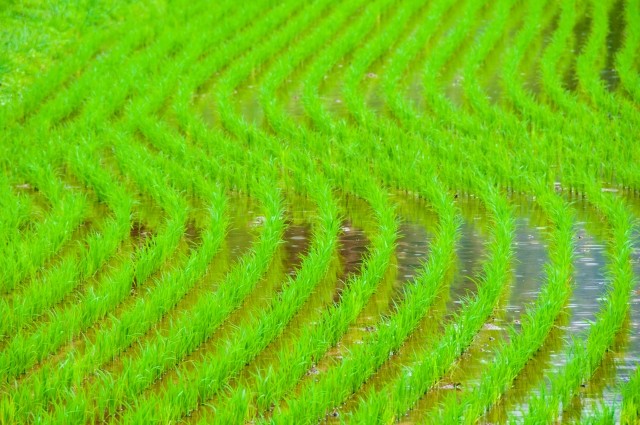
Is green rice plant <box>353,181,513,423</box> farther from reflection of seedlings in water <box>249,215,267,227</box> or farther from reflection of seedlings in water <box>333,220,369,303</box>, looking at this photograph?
reflection of seedlings in water <box>249,215,267,227</box>

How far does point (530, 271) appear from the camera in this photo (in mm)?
6012

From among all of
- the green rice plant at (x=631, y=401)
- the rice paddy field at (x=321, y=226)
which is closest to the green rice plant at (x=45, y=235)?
the rice paddy field at (x=321, y=226)

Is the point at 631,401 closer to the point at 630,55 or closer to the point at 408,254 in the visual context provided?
the point at 408,254

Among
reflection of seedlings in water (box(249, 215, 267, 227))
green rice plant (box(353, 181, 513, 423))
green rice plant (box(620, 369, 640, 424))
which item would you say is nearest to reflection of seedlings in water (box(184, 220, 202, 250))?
reflection of seedlings in water (box(249, 215, 267, 227))

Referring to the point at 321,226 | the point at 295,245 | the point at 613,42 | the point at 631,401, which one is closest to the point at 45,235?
the point at 295,245

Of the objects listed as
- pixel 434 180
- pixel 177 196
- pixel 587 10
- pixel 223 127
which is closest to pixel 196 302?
pixel 177 196

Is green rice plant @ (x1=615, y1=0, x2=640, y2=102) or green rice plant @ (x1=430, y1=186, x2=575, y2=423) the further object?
green rice plant @ (x1=615, y1=0, x2=640, y2=102)

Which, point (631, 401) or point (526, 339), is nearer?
point (631, 401)

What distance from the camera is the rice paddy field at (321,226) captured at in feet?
15.2

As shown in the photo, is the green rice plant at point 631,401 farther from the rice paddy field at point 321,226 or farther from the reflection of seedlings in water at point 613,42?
the reflection of seedlings in water at point 613,42

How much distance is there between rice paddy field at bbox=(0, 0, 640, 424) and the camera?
4.62 meters

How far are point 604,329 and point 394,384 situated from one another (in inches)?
38.9

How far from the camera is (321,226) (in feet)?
22.4

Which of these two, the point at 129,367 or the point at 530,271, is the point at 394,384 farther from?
the point at 530,271
